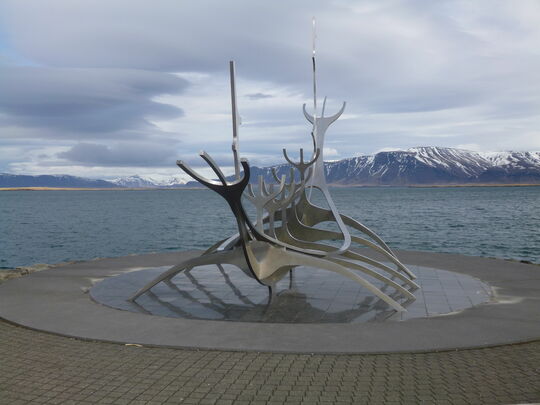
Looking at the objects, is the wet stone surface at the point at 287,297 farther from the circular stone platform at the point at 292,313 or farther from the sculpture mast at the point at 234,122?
the sculpture mast at the point at 234,122

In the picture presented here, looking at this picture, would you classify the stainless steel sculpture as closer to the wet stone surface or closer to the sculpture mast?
the sculpture mast

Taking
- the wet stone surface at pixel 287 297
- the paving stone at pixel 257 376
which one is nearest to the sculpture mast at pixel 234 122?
the wet stone surface at pixel 287 297

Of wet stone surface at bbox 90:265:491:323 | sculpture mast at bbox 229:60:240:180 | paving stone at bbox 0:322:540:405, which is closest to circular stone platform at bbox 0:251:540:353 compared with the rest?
wet stone surface at bbox 90:265:491:323

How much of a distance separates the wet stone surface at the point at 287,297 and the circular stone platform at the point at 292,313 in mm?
26

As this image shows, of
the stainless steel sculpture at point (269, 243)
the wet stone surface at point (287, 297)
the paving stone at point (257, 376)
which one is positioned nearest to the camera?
the paving stone at point (257, 376)

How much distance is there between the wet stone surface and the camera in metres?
12.1

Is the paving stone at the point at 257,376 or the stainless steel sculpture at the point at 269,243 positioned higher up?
the stainless steel sculpture at the point at 269,243

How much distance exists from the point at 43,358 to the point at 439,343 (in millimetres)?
6660

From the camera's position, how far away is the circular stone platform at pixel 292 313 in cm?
993

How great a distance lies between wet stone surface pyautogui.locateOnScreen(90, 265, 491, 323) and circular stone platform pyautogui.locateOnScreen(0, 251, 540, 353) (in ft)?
0.08

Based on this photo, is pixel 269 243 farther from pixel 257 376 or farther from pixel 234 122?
pixel 257 376

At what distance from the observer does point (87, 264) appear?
2011 centimetres

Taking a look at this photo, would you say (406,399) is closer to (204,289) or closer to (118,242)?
(204,289)

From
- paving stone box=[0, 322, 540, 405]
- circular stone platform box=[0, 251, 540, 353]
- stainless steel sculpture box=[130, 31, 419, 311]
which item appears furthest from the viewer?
stainless steel sculpture box=[130, 31, 419, 311]
